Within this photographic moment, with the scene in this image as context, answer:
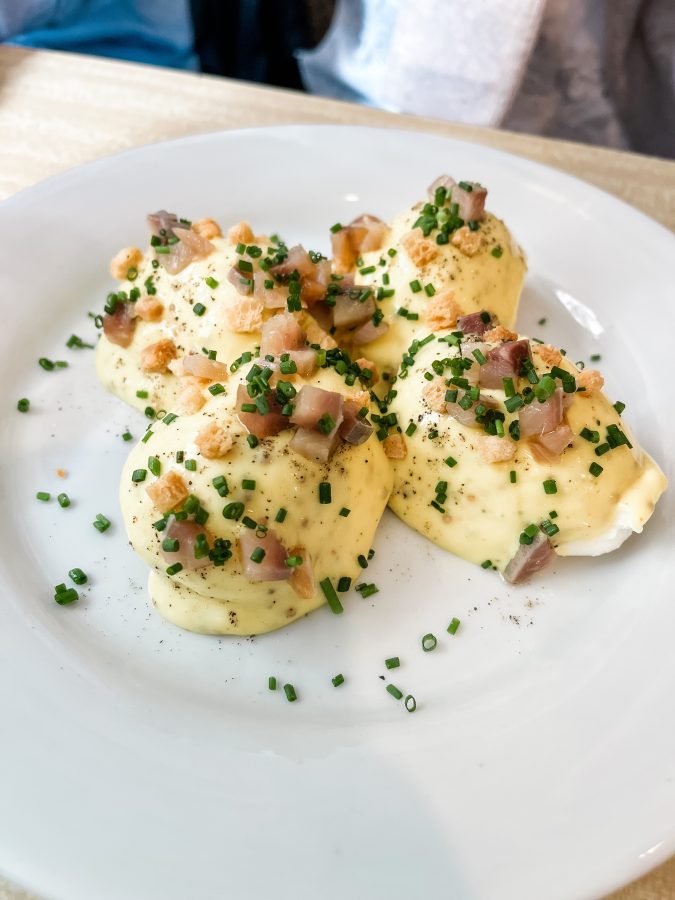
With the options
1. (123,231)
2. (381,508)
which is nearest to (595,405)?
(381,508)

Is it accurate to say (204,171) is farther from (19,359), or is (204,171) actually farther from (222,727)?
(222,727)

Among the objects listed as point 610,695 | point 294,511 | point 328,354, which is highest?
point 328,354

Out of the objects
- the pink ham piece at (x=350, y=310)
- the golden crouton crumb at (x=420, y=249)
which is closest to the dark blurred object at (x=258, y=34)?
the golden crouton crumb at (x=420, y=249)

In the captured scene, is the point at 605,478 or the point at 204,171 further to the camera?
the point at 204,171

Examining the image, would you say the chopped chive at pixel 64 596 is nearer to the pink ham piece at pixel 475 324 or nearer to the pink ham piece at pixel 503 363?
the pink ham piece at pixel 503 363

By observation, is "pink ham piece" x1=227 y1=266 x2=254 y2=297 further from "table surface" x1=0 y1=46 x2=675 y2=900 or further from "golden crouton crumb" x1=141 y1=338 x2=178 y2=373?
"table surface" x1=0 y1=46 x2=675 y2=900
